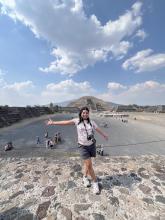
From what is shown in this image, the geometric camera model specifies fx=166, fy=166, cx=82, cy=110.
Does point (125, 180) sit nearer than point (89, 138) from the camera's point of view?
No

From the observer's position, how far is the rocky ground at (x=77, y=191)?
9.81 feet

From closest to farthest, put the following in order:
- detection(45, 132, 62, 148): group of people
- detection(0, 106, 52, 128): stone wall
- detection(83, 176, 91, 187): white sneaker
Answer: detection(83, 176, 91, 187): white sneaker
detection(45, 132, 62, 148): group of people
detection(0, 106, 52, 128): stone wall

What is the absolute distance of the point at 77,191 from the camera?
361 cm

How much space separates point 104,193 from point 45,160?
2.42 m

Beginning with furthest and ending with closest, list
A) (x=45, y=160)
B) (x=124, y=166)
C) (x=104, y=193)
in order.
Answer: (x=45, y=160)
(x=124, y=166)
(x=104, y=193)

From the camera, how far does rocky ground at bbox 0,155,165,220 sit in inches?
118

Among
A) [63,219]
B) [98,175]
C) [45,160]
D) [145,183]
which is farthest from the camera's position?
[45,160]

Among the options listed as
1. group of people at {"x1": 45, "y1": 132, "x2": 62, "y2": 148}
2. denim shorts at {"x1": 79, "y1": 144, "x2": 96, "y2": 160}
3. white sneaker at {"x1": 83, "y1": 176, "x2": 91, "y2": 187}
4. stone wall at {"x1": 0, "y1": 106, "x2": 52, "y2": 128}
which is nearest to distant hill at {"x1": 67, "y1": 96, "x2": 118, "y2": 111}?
stone wall at {"x1": 0, "y1": 106, "x2": 52, "y2": 128}

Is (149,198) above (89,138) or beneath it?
beneath

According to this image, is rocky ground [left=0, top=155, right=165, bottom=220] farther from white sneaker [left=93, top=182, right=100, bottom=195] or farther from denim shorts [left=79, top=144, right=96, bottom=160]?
denim shorts [left=79, top=144, right=96, bottom=160]

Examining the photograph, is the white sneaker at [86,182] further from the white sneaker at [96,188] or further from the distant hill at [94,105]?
the distant hill at [94,105]

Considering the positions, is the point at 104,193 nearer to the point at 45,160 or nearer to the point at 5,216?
the point at 5,216

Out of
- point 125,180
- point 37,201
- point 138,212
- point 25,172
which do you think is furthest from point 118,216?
point 25,172

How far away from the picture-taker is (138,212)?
3.02m
